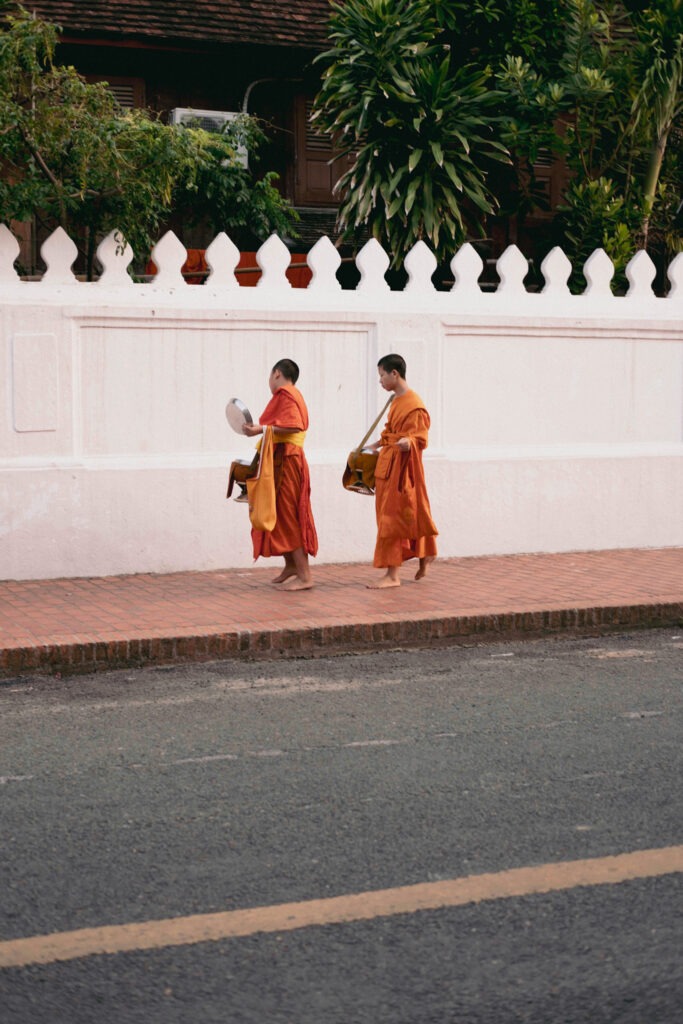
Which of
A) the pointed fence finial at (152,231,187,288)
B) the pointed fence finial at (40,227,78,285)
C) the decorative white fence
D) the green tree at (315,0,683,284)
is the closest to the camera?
the pointed fence finial at (40,227,78,285)

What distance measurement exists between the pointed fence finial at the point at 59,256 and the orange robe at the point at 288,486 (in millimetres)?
1829

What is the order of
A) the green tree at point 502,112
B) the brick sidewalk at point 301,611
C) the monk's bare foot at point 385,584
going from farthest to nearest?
the green tree at point 502,112 → the monk's bare foot at point 385,584 → the brick sidewalk at point 301,611

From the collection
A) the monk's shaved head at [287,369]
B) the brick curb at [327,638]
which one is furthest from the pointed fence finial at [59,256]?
the brick curb at [327,638]

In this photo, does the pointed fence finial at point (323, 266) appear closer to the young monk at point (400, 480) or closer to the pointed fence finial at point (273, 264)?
the pointed fence finial at point (273, 264)

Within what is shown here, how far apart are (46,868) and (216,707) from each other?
240cm

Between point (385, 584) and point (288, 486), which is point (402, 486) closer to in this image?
point (385, 584)

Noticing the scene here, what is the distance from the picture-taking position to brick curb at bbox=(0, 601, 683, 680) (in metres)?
7.60

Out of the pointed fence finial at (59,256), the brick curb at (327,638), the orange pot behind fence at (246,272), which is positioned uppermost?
the orange pot behind fence at (246,272)

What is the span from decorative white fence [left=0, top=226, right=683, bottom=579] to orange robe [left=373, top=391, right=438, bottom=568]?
127cm

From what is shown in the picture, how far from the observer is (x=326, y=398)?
10.9m

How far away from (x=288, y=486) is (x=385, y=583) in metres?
0.98

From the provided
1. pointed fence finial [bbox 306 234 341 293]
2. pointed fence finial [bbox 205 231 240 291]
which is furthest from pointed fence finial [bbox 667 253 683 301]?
pointed fence finial [bbox 205 231 240 291]

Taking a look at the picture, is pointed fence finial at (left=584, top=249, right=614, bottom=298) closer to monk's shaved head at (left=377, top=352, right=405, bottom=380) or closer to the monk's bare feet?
monk's shaved head at (left=377, top=352, right=405, bottom=380)

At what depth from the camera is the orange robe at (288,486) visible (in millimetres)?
9391
